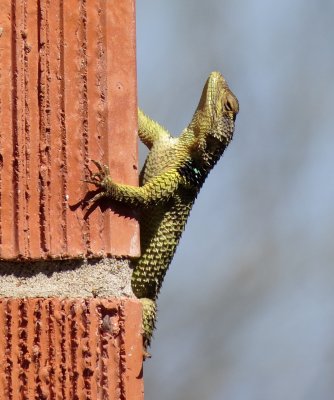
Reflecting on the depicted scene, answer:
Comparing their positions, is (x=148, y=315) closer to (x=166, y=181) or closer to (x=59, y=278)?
(x=166, y=181)

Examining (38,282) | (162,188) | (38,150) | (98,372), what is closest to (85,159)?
(38,150)

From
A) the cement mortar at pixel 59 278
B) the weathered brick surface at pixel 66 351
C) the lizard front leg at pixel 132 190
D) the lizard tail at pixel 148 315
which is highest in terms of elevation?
the lizard front leg at pixel 132 190

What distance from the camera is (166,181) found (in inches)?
79.1

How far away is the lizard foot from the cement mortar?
91 mm

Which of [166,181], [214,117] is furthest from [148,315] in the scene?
[214,117]

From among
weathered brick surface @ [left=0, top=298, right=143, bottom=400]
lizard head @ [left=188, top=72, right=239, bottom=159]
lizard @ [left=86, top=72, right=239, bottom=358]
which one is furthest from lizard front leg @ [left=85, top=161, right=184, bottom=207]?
lizard head @ [left=188, top=72, right=239, bottom=159]

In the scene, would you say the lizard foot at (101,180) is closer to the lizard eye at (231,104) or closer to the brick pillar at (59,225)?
the brick pillar at (59,225)

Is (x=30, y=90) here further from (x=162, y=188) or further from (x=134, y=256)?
(x=162, y=188)

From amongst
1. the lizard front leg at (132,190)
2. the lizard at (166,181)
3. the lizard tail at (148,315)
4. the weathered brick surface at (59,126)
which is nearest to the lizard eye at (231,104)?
the lizard at (166,181)

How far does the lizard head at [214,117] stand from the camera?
8.01 feet

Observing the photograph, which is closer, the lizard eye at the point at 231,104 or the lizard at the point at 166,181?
the lizard at the point at 166,181

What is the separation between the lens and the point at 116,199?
135 cm

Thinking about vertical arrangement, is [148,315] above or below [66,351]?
below

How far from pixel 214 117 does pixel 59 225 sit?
130cm
